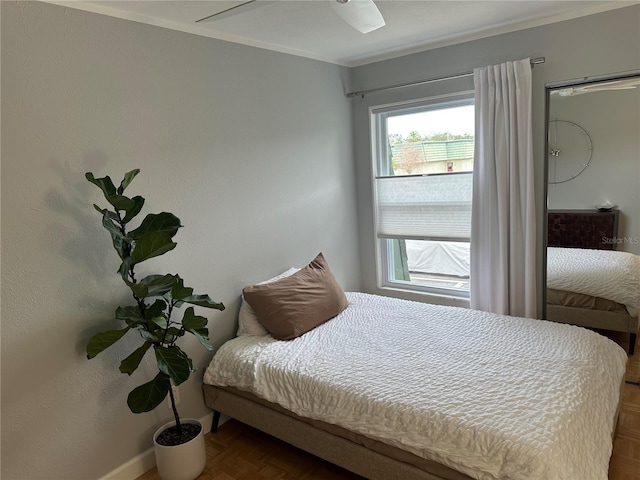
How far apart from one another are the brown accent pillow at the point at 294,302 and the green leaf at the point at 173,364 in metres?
0.69

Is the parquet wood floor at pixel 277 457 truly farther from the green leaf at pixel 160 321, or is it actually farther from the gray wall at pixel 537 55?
the gray wall at pixel 537 55

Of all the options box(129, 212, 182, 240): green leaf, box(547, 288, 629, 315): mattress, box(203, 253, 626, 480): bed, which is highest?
box(129, 212, 182, 240): green leaf

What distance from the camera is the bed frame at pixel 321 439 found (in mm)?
1831

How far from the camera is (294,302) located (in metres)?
2.74

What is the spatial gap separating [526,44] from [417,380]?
2.30 m

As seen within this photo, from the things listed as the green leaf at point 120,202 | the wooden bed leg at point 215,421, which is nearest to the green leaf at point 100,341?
the green leaf at point 120,202

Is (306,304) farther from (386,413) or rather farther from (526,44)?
(526,44)

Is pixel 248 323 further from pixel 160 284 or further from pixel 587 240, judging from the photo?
pixel 587 240

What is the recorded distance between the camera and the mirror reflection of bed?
272 centimetres

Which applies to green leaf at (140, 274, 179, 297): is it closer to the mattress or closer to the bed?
the bed

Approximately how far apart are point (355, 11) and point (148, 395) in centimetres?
196

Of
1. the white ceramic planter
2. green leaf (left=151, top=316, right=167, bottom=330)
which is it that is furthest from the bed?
green leaf (left=151, top=316, right=167, bottom=330)

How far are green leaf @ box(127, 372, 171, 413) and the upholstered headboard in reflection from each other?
257cm

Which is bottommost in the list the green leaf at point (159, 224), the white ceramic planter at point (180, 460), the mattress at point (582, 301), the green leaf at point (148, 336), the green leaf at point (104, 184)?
the white ceramic planter at point (180, 460)
